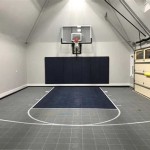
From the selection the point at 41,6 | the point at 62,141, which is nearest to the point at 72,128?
the point at 62,141

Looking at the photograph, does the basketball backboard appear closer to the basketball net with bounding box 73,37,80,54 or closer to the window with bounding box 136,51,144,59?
the basketball net with bounding box 73,37,80,54

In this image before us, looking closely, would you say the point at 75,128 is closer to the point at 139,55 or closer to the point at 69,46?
the point at 139,55

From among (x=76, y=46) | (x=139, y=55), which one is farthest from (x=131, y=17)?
(x=76, y=46)

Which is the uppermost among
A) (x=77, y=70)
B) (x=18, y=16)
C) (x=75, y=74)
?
(x=18, y=16)

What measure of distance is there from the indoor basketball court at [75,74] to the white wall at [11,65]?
1.7 inches

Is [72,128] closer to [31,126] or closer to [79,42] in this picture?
[31,126]

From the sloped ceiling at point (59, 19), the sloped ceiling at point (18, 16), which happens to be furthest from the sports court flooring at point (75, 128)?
the sloped ceiling at point (59, 19)

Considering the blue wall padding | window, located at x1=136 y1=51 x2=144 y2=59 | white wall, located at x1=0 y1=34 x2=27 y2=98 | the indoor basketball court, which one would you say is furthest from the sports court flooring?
the blue wall padding

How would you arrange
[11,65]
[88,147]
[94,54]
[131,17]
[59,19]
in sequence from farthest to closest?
[94,54]
[59,19]
[11,65]
[131,17]
[88,147]

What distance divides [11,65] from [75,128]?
19.0 ft

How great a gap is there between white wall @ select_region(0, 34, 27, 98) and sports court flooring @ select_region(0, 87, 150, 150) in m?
2.21

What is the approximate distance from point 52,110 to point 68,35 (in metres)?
5.69

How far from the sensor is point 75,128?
4.23 m

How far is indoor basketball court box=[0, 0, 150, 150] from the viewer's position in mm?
3889
